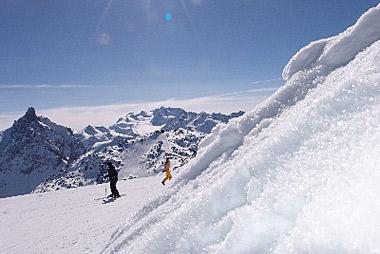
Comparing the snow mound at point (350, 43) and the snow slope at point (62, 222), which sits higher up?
the snow mound at point (350, 43)

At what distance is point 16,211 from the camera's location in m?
20.4

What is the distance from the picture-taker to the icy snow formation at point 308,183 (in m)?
2.49

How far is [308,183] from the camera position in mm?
2947

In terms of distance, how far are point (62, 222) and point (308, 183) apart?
14.7 meters

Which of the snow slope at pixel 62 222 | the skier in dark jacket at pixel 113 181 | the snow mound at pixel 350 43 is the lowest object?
the snow slope at pixel 62 222

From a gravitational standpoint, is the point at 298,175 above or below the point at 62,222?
above

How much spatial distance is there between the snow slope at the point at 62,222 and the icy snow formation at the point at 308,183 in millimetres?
3624

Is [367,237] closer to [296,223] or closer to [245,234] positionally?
[296,223]

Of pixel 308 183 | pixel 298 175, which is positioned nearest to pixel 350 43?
pixel 298 175

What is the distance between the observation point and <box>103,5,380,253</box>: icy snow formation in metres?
2.49

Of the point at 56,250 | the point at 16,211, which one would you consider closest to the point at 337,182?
the point at 56,250

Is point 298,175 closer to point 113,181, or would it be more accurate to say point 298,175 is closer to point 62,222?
point 62,222

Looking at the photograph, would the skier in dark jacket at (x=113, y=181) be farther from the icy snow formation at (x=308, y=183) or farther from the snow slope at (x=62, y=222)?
the icy snow formation at (x=308, y=183)

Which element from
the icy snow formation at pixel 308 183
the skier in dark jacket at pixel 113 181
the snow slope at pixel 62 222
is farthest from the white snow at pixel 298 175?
the skier in dark jacket at pixel 113 181
